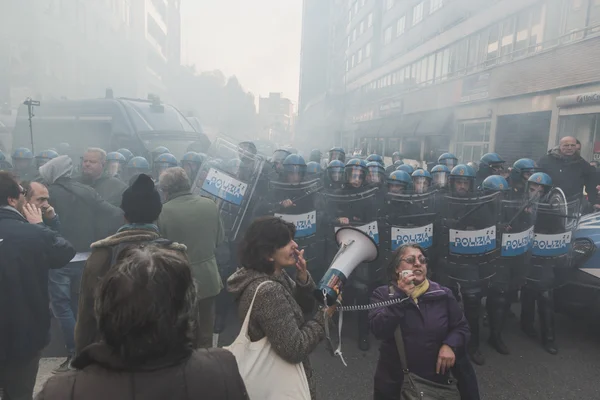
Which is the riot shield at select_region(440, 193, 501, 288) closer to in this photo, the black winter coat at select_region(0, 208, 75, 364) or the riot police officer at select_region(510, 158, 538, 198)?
the riot police officer at select_region(510, 158, 538, 198)

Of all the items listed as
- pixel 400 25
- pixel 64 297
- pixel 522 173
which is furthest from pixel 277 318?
pixel 400 25

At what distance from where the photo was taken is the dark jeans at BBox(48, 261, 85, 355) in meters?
3.65

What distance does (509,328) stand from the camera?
4.85 metres

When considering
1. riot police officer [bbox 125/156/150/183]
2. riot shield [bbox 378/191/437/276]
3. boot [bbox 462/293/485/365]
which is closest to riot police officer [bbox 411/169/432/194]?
riot shield [bbox 378/191/437/276]

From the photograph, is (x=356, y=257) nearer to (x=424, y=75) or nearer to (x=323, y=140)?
(x=424, y=75)

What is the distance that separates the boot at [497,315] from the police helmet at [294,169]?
2.50m

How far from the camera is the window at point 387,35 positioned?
33.1 meters

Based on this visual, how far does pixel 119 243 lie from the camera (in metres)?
2.26

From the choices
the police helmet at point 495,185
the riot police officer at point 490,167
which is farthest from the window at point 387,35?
the police helmet at point 495,185

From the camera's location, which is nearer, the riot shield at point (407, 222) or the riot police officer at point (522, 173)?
the riot shield at point (407, 222)

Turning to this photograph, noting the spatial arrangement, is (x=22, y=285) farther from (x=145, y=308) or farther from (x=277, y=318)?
(x=145, y=308)

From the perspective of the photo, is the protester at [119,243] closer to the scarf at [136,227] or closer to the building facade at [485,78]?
the scarf at [136,227]

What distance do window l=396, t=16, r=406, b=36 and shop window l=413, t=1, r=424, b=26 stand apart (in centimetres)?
187

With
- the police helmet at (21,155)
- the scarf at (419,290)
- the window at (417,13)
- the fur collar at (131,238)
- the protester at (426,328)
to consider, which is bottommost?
the protester at (426,328)
